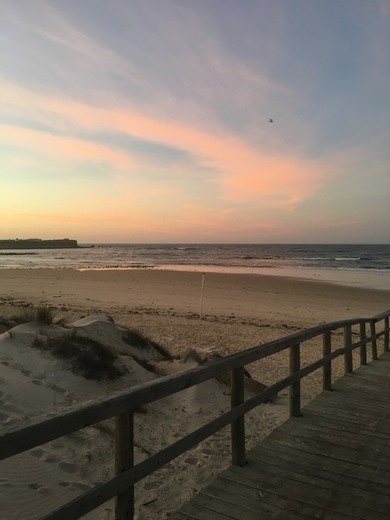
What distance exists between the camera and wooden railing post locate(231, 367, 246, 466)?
12.4 ft

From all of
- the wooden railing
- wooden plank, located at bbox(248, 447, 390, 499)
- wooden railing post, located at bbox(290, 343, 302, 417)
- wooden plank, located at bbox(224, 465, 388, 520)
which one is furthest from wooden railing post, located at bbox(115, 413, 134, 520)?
wooden railing post, located at bbox(290, 343, 302, 417)

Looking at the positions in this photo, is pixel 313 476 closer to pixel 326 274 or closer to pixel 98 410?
pixel 98 410

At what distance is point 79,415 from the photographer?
2.28 metres

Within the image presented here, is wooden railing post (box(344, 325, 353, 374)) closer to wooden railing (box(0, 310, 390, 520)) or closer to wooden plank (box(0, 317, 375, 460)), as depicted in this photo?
wooden railing (box(0, 310, 390, 520))

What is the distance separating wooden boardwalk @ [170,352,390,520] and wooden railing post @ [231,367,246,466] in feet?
0.29

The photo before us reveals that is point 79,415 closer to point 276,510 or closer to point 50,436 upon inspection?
point 50,436

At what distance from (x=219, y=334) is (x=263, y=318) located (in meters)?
3.80

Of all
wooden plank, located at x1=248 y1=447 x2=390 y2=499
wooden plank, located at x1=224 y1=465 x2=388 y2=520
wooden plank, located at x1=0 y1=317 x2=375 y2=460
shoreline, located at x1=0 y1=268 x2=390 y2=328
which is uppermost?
wooden plank, located at x1=0 y1=317 x2=375 y2=460

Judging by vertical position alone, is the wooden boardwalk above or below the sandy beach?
above

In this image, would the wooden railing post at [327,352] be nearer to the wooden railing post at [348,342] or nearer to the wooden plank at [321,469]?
the wooden railing post at [348,342]

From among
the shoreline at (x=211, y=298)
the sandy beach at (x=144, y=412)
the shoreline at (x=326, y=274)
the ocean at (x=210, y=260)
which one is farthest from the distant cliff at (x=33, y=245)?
the sandy beach at (x=144, y=412)

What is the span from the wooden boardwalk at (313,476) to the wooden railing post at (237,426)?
0.09m

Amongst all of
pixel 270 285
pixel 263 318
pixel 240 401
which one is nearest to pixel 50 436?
pixel 240 401

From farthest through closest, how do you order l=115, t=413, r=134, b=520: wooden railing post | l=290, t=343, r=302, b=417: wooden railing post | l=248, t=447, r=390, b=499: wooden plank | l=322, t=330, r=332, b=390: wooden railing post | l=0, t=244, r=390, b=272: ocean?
l=0, t=244, r=390, b=272: ocean < l=322, t=330, r=332, b=390: wooden railing post < l=290, t=343, r=302, b=417: wooden railing post < l=248, t=447, r=390, b=499: wooden plank < l=115, t=413, r=134, b=520: wooden railing post
